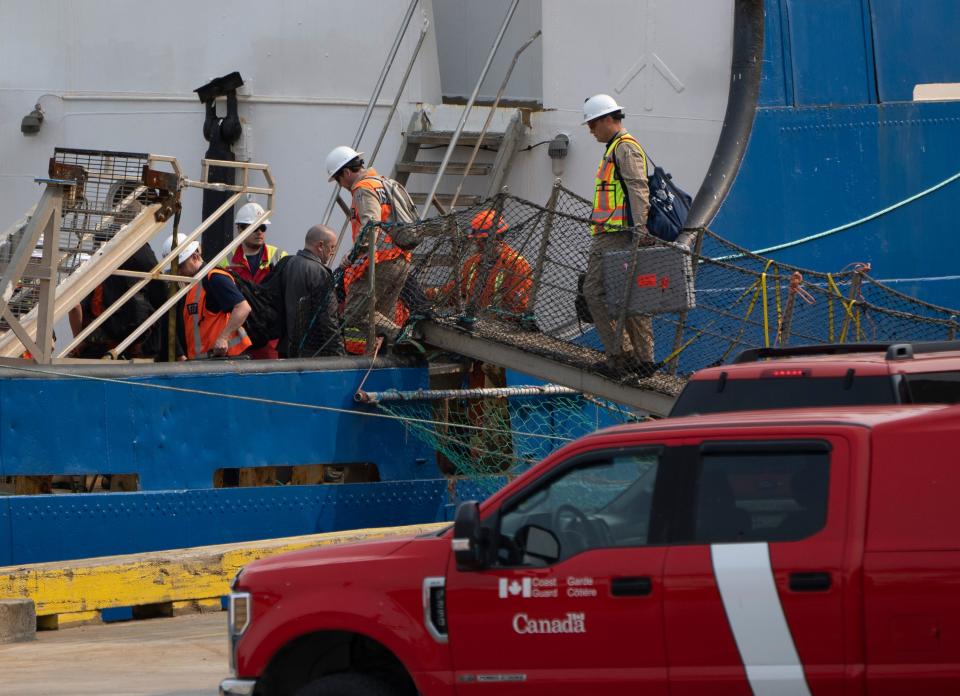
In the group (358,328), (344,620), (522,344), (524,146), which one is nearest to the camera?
(344,620)

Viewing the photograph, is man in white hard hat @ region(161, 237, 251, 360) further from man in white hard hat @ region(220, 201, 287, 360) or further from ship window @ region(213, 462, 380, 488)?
ship window @ region(213, 462, 380, 488)

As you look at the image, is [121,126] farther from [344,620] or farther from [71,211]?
[344,620]

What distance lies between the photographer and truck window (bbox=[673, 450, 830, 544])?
4625 mm

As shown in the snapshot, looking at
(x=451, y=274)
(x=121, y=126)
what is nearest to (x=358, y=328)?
(x=451, y=274)

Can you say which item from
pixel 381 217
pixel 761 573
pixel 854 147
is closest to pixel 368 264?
pixel 381 217

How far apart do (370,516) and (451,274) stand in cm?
181

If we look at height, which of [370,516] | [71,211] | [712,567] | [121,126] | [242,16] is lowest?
[370,516]

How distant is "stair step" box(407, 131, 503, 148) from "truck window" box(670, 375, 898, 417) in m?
7.16

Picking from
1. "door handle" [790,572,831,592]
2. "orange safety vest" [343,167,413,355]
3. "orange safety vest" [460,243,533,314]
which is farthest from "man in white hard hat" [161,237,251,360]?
"door handle" [790,572,831,592]

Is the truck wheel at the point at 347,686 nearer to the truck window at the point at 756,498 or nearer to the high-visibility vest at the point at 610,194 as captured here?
the truck window at the point at 756,498

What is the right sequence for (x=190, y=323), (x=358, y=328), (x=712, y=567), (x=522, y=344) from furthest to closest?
1. (x=190, y=323)
2. (x=358, y=328)
3. (x=522, y=344)
4. (x=712, y=567)

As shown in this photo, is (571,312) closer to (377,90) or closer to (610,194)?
(610,194)

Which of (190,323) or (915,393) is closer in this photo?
(915,393)

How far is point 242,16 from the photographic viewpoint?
1362 cm
